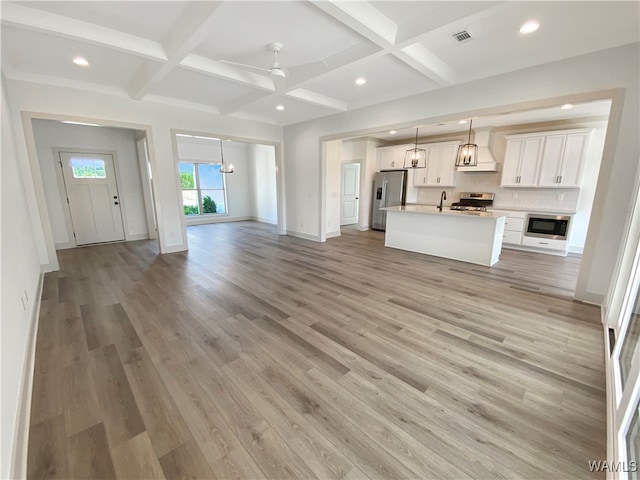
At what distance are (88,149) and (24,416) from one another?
238 inches

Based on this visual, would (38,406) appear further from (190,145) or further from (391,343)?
(190,145)

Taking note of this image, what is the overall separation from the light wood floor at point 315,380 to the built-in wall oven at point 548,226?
229 cm

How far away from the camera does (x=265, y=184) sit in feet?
31.1

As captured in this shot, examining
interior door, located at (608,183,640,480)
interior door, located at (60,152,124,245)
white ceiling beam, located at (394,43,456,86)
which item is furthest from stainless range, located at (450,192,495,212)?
interior door, located at (60,152,124,245)

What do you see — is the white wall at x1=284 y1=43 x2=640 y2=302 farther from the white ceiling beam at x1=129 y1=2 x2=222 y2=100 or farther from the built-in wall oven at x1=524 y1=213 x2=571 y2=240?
the white ceiling beam at x1=129 y1=2 x2=222 y2=100

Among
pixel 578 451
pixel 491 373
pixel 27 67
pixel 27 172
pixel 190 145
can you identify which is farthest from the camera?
pixel 190 145

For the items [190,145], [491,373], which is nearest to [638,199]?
[491,373]

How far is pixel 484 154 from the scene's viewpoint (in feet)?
20.8

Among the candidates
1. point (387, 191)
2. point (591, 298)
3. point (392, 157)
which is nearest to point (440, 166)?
point (392, 157)

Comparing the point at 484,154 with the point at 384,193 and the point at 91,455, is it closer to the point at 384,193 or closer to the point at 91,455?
the point at 384,193

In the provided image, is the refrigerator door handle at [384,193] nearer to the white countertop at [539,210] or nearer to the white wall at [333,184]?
the white wall at [333,184]

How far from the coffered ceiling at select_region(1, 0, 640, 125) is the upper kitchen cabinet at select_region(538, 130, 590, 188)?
311 centimetres

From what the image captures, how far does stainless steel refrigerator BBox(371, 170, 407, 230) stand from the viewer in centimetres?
764

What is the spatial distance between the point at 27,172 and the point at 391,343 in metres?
5.60
